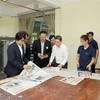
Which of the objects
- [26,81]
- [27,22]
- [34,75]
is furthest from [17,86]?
[27,22]

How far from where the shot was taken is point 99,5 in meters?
3.67

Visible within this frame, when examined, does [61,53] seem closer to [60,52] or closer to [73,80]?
[60,52]

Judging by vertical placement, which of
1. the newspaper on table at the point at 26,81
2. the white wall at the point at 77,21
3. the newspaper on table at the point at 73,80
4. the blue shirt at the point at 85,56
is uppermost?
the white wall at the point at 77,21

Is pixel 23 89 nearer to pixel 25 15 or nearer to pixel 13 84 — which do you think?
pixel 13 84

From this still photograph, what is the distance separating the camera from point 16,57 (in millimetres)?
1858

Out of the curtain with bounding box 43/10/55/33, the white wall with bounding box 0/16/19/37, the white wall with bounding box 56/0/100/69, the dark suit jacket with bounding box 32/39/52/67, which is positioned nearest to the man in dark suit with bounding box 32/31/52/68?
the dark suit jacket with bounding box 32/39/52/67

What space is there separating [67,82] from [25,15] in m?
4.53

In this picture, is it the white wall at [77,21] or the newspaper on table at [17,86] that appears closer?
the newspaper on table at [17,86]

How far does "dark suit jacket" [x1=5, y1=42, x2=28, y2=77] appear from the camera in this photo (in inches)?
70.6

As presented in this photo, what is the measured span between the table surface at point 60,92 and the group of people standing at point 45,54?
541 millimetres

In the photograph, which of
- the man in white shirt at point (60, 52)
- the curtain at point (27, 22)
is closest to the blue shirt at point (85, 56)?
the man in white shirt at point (60, 52)

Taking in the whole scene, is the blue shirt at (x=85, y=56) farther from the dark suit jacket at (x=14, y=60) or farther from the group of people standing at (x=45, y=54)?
the dark suit jacket at (x=14, y=60)

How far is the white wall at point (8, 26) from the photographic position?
231 inches

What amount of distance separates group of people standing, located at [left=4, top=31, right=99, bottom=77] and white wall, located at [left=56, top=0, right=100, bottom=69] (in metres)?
0.79
